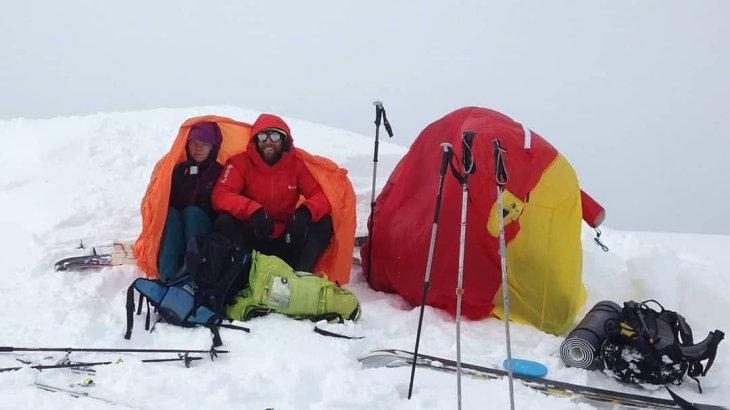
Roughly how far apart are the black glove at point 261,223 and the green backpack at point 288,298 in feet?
1.08

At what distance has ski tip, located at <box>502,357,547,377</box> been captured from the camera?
4008 millimetres

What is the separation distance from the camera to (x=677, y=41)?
2825 inches

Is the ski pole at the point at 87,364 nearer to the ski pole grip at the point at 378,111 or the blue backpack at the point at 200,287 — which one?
the blue backpack at the point at 200,287

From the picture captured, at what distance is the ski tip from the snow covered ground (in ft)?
0.31

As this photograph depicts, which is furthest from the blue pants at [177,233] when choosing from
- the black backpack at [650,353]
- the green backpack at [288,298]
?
the black backpack at [650,353]

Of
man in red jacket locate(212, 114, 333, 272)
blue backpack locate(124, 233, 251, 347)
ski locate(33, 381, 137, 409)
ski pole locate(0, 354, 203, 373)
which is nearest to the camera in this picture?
ski locate(33, 381, 137, 409)

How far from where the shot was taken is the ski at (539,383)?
3.79 meters

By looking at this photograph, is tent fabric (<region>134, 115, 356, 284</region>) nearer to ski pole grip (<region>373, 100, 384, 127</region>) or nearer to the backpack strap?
ski pole grip (<region>373, 100, 384, 127</region>)

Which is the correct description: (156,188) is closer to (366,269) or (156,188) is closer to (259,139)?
(259,139)

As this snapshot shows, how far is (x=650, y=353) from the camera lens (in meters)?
3.98

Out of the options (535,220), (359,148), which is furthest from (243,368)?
(359,148)

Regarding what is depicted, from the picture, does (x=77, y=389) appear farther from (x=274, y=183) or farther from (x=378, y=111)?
(x=378, y=111)

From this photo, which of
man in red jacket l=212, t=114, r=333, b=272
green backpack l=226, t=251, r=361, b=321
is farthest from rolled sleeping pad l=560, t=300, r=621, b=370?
man in red jacket l=212, t=114, r=333, b=272

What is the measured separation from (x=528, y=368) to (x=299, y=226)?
1841 mm
